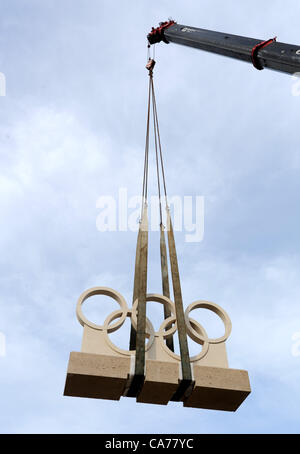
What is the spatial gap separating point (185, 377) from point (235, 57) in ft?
27.4

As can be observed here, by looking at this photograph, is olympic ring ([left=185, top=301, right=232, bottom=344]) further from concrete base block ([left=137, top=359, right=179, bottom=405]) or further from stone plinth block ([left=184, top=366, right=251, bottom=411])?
concrete base block ([left=137, top=359, right=179, bottom=405])

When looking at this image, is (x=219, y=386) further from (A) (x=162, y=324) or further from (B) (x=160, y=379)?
(A) (x=162, y=324)

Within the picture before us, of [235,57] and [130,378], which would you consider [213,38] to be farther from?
[130,378]

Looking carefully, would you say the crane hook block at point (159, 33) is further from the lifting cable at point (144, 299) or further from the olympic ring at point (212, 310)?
the olympic ring at point (212, 310)

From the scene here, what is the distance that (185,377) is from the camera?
7.00 metres

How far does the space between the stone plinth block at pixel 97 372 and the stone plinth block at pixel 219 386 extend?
1.20 m

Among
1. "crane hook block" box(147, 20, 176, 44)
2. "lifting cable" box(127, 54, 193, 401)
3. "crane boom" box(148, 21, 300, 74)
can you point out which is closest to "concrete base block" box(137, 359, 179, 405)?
"lifting cable" box(127, 54, 193, 401)

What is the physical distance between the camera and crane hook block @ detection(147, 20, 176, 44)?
48.8ft

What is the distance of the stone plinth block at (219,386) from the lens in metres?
7.08

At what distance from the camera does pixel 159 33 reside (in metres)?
15.1

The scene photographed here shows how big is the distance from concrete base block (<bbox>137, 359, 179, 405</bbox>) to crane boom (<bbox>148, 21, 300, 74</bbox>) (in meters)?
6.50

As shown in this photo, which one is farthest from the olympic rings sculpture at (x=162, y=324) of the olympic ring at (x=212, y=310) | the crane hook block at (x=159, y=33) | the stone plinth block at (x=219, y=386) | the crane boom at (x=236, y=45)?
the crane hook block at (x=159, y=33)

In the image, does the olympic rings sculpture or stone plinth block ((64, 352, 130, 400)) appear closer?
stone plinth block ((64, 352, 130, 400))

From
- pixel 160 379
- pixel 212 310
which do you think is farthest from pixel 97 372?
pixel 212 310
